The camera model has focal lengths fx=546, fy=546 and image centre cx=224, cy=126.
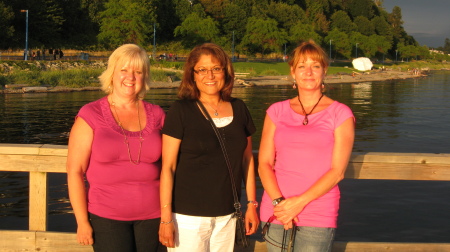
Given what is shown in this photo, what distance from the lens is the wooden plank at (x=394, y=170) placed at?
3.70 meters

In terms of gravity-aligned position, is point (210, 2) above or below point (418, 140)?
above

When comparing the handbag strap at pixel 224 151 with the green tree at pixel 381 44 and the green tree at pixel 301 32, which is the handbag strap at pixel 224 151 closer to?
the green tree at pixel 301 32

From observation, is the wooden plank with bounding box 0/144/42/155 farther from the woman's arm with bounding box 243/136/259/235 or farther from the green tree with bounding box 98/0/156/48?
the green tree with bounding box 98/0/156/48

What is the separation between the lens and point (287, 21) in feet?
344

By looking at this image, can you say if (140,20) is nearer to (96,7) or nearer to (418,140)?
(96,7)

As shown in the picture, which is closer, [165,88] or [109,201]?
[109,201]

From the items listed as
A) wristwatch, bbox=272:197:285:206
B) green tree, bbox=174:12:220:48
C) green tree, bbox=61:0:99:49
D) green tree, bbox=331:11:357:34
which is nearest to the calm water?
wristwatch, bbox=272:197:285:206

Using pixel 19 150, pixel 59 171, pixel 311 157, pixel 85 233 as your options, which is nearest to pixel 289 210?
pixel 311 157

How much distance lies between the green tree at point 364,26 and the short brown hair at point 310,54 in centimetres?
14195

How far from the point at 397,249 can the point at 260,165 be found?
1.24m

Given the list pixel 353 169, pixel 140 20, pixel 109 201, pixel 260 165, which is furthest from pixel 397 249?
pixel 140 20

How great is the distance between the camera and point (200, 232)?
3.25 meters

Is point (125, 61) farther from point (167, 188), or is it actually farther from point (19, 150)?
point (19, 150)

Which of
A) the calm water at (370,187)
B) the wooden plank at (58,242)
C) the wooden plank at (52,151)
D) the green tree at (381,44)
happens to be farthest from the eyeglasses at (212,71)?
the green tree at (381,44)
